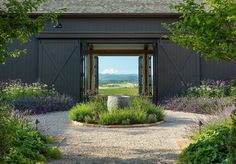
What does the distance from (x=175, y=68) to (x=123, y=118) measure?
8256mm

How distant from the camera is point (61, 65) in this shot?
19344mm

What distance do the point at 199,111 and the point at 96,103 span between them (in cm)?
399

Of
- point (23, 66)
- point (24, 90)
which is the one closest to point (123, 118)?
point (24, 90)

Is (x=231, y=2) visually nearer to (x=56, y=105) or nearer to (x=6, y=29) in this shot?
(x=6, y=29)

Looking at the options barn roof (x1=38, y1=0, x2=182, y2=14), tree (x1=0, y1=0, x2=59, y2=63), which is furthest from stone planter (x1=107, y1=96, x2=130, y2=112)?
barn roof (x1=38, y1=0, x2=182, y2=14)

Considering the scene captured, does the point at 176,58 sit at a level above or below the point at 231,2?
below

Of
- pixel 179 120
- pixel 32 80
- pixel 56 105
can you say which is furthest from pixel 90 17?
pixel 179 120

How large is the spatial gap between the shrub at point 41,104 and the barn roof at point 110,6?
479 centimetres

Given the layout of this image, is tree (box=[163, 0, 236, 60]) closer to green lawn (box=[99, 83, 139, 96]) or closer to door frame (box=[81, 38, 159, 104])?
door frame (box=[81, 38, 159, 104])

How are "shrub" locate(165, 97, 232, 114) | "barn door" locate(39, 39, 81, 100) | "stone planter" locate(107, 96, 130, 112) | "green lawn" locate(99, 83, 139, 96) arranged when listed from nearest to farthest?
"stone planter" locate(107, 96, 130, 112) → "shrub" locate(165, 97, 232, 114) → "barn door" locate(39, 39, 81, 100) → "green lawn" locate(99, 83, 139, 96)

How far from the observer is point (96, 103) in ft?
43.4

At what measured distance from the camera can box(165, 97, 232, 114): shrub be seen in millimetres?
14461

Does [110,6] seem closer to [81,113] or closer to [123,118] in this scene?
[81,113]

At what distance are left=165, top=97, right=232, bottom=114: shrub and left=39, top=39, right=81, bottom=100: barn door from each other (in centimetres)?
476
